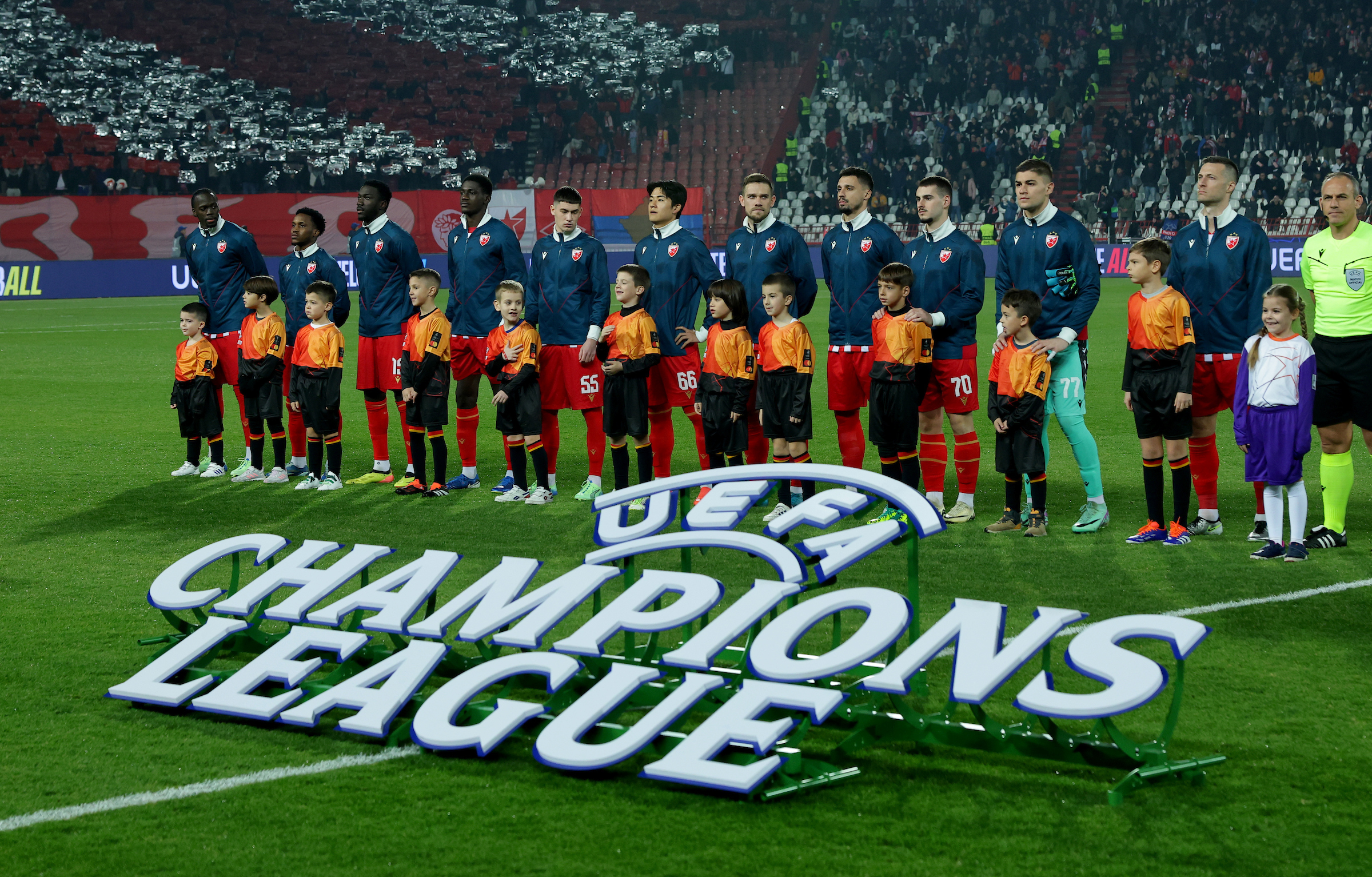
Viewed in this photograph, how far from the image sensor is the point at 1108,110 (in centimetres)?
3309

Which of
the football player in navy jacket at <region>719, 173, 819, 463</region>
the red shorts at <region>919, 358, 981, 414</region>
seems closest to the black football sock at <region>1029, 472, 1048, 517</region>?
the red shorts at <region>919, 358, 981, 414</region>

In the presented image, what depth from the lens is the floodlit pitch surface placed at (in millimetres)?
3275

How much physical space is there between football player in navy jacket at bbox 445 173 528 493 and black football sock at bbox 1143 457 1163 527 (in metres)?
4.10

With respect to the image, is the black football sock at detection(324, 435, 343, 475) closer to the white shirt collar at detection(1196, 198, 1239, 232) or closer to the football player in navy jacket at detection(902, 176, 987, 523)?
the football player in navy jacket at detection(902, 176, 987, 523)

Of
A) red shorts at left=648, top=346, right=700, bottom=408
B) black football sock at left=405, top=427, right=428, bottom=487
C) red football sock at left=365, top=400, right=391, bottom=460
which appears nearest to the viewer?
red shorts at left=648, top=346, right=700, bottom=408

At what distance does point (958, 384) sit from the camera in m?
7.57

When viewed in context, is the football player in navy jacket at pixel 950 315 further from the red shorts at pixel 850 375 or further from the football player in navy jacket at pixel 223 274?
the football player in navy jacket at pixel 223 274

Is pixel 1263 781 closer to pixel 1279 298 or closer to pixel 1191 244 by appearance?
pixel 1279 298

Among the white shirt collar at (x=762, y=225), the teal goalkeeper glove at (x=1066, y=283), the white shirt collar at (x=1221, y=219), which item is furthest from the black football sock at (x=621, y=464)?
the white shirt collar at (x=1221, y=219)

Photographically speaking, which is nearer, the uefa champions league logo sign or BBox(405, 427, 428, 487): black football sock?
the uefa champions league logo sign

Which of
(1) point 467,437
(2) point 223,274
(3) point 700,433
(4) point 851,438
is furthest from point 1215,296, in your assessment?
(2) point 223,274

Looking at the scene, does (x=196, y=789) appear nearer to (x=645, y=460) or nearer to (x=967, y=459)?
(x=645, y=460)

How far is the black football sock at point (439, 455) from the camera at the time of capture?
8.70 metres

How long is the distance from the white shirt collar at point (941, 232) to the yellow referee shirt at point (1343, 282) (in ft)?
6.34
